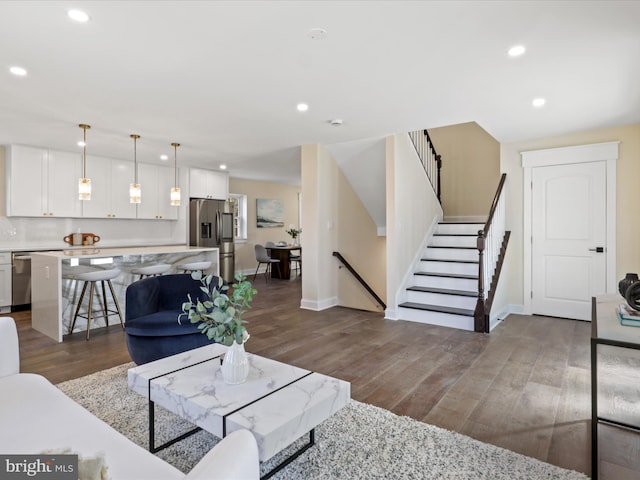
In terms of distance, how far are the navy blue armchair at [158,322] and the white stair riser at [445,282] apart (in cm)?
316

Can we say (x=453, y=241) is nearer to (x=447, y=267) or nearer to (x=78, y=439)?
(x=447, y=267)

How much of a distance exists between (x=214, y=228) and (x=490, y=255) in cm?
534

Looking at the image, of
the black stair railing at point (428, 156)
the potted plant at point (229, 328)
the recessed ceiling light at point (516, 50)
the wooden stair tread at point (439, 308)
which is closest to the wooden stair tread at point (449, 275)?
the wooden stair tread at point (439, 308)

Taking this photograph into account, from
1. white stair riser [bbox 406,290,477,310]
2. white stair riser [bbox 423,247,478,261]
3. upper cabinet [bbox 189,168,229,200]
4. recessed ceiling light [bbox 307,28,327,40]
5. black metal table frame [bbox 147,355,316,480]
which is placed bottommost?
black metal table frame [bbox 147,355,316,480]

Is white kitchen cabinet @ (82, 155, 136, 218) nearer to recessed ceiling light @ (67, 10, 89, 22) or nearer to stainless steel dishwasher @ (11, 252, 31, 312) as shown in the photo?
stainless steel dishwasher @ (11, 252, 31, 312)

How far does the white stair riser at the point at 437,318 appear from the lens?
4.42 metres

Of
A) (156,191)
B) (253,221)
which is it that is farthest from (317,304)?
(253,221)

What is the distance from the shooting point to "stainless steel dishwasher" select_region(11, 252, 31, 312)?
5.47 metres

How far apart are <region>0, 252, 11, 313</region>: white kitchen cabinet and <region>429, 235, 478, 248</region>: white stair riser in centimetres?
643

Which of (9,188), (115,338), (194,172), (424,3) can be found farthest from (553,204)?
(9,188)

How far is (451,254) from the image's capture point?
5.68m

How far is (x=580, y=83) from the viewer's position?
3.29m

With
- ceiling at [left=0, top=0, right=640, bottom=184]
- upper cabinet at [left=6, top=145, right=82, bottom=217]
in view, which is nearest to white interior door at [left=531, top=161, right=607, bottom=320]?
ceiling at [left=0, top=0, right=640, bottom=184]

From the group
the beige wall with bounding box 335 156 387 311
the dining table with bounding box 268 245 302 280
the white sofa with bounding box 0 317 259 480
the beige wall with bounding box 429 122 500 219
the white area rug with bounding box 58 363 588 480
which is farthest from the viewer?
the dining table with bounding box 268 245 302 280
